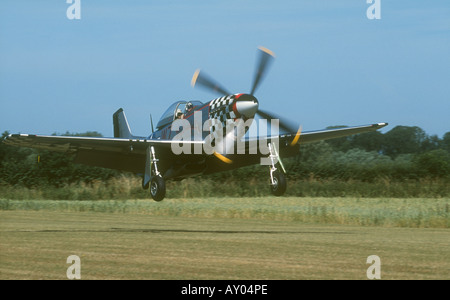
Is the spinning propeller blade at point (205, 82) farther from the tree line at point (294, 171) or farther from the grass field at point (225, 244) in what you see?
the tree line at point (294, 171)

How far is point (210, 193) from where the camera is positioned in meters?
65.4

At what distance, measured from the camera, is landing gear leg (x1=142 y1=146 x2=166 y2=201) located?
1139 inches

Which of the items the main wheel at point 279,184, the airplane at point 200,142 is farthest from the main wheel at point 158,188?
the main wheel at point 279,184

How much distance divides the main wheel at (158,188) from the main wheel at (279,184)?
5.01 m

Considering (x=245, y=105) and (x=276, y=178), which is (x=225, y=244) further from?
(x=245, y=105)

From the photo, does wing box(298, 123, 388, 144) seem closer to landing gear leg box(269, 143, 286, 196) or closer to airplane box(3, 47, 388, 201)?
airplane box(3, 47, 388, 201)

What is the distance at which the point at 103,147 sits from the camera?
3116 cm

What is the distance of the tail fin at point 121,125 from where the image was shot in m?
36.8

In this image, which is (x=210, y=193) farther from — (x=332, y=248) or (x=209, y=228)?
(x=332, y=248)

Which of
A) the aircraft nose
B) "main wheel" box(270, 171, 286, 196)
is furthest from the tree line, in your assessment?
"main wheel" box(270, 171, 286, 196)

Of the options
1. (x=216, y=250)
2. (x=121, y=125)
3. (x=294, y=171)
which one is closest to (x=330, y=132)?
(x=216, y=250)

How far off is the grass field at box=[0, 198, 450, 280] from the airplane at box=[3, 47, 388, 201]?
2.67 metres

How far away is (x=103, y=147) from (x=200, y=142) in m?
4.74
